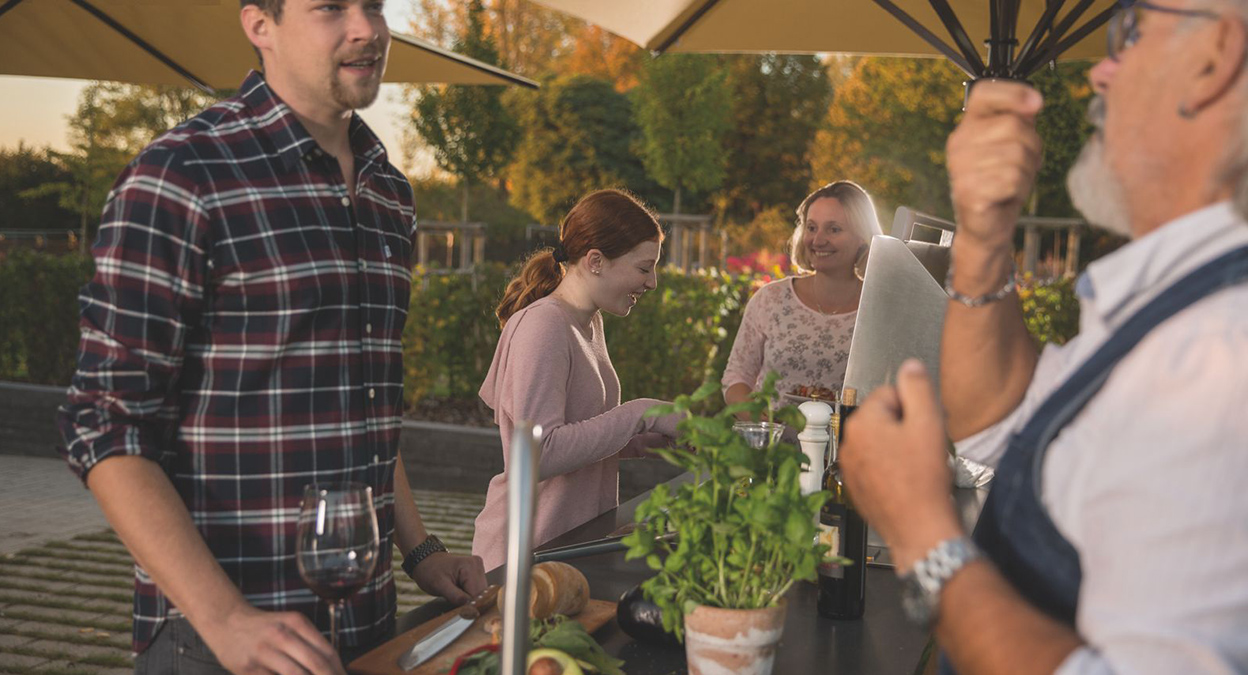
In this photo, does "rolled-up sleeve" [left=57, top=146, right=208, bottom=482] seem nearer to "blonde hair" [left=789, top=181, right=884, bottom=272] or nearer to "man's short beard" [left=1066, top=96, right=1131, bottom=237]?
"man's short beard" [left=1066, top=96, right=1131, bottom=237]

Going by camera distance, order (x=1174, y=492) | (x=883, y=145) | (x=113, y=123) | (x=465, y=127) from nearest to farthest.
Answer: (x=1174, y=492) < (x=465, y=127) < (x=113, y=123) < (x=883, y=145)

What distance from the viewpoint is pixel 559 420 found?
2943mm

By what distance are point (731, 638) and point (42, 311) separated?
988 cm

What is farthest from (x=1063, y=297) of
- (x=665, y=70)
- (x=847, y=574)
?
(x=665, y=70)

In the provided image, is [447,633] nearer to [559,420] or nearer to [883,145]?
[559,420]

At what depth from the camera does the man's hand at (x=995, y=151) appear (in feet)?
4.00

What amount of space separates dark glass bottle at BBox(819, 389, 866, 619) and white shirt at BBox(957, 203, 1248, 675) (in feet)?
3.39

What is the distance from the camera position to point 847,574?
209cm

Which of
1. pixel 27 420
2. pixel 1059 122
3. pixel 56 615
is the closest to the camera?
pixel 56 615

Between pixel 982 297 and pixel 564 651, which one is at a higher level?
pixel 982 297

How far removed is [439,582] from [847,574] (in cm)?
81

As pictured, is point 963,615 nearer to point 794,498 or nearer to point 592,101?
point 794,498

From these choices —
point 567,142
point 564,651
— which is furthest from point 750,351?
point 567,142

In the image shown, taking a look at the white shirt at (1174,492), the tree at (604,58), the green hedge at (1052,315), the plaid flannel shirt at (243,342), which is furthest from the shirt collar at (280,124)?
the tree at (604,58)
